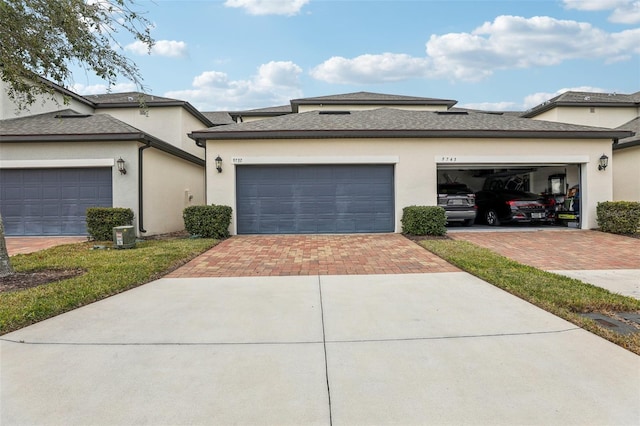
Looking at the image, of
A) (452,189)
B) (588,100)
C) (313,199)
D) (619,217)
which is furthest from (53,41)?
(588,100)

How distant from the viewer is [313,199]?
37.1 ft

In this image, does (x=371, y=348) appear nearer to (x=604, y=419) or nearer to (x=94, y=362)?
(x=604, y=419)

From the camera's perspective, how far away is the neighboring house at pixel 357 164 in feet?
36.6

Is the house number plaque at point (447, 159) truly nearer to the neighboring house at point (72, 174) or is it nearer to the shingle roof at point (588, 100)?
the neighboring house at point (72, 174)

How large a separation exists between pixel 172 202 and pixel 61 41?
7.85m

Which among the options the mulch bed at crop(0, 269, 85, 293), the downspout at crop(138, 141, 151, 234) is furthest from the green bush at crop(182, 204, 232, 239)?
the mulch bed at crop(0, 269, 85, 293)

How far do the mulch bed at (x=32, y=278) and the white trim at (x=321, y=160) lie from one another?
5972 millimetres

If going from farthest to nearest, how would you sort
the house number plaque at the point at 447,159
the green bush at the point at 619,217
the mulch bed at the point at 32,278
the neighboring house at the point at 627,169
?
the neighboring house at the point at 627,169 → the house number plaque at the point at 447,159 → the green bush at the point at 619,217 → the mulch bed at the point at 32,278


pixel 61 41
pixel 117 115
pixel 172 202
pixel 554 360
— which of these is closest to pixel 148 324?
pixel 554 360

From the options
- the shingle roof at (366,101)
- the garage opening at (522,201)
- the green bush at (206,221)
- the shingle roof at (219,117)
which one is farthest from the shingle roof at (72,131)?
the shingle roof at (219,117)

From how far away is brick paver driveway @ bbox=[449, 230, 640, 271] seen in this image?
6887 mm

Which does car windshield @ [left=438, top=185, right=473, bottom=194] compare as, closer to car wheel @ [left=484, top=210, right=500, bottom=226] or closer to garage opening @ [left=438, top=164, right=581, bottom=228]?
garage opening @ [left=438, top=164, right=581, bottom=228]

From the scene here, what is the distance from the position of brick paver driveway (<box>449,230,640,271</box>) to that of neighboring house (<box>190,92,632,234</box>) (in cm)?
189

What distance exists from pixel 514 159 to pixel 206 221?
33.4 ft
